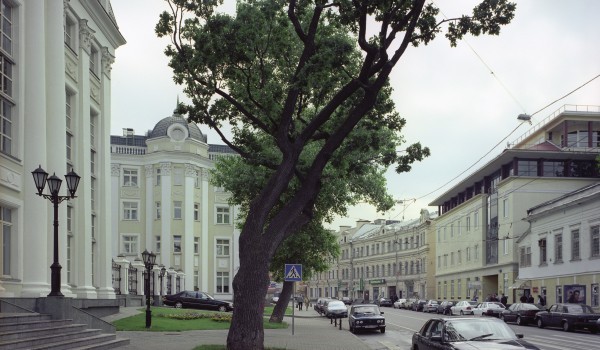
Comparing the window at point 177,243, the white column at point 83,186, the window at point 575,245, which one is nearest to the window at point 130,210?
the window at point 177,243

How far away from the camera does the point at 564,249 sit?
A: 46.8m

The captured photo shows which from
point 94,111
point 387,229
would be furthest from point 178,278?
point 387,229

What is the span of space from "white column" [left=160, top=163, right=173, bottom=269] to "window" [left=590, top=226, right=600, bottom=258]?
36.2m

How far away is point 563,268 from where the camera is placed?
153ft

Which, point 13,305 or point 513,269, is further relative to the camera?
point 513,269

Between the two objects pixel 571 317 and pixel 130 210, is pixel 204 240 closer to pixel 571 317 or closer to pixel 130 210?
pixel 130 210

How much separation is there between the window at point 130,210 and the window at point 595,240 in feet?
132

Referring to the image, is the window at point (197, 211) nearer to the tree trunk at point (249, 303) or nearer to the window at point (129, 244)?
the window at point (129, 244)

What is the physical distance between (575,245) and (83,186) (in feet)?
111

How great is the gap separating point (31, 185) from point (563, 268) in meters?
38.5

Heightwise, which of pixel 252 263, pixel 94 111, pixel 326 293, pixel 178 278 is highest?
pixel 94 111

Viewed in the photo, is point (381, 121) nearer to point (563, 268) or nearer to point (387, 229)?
point (563, 268)

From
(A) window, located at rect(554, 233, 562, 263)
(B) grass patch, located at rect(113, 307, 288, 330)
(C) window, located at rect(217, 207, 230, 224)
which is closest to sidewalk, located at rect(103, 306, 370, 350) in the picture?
(B) grass patch, located at rect(113, 307, 288, 330)

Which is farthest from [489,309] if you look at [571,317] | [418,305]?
[418,305]
